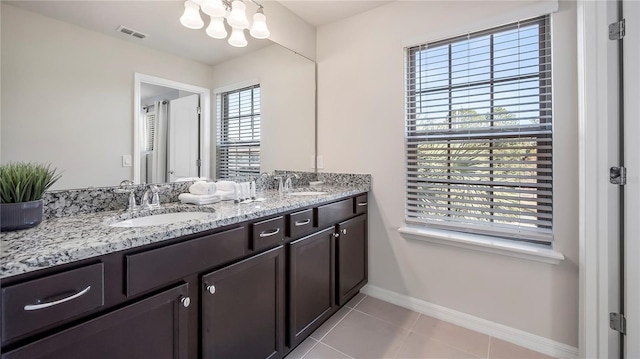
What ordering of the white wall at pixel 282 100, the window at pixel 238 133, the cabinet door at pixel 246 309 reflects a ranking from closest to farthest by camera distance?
the cabinet door at pixel 246 309
the window at pixel 238 133
the white wall at pixel 282 100

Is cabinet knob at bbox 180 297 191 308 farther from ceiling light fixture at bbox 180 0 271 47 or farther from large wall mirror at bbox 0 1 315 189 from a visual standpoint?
ceiling light fixture at bbox 180 0 271 47

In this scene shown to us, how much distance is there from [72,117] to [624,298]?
9.07 feet

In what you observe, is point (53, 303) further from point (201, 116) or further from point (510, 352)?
point (510, 352)

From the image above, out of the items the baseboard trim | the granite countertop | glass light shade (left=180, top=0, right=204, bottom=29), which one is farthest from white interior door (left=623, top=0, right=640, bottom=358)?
glass light shade (left=180, top=0, right=204, bottom=29)

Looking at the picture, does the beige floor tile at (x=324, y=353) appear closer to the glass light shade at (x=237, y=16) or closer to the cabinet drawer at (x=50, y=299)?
the cabinet drawer at (x=50, y=299)

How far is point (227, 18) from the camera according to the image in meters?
1.84

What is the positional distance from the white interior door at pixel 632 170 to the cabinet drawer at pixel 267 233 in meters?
1.69

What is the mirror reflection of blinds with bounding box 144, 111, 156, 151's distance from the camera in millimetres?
1514

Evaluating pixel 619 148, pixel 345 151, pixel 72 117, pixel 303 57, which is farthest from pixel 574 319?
pixel 72 117

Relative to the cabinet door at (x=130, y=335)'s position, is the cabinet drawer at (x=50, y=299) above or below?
above

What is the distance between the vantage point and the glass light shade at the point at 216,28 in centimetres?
179

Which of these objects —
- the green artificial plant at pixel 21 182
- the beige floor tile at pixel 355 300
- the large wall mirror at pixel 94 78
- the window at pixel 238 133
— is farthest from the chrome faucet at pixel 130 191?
the beige floor tile at pixel 355 300

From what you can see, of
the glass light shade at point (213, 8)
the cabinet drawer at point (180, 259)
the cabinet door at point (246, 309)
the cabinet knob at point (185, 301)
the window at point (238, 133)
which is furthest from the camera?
the window at point (238, 133)

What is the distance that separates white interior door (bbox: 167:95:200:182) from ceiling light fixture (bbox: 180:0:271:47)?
17.7 inches
